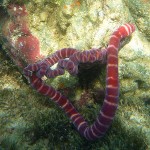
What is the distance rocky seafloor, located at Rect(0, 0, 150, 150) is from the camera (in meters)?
5.96

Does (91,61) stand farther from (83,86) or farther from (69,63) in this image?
(83,86)

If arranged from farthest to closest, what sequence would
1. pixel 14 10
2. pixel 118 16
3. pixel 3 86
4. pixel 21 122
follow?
1. pixel 3 86
2. pixel 21 122
3. pixel 14 10
4. pixel 118 16

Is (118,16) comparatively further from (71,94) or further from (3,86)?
(3,86)

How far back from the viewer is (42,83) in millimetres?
5871

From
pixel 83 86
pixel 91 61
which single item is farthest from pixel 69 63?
pixel 83 86

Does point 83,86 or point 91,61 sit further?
point 83,86

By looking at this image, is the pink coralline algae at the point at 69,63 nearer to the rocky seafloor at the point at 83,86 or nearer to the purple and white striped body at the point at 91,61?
the purple and white striped body at the point at 91,61

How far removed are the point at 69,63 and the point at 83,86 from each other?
5.21 feet

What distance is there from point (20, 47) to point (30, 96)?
5.30 ft

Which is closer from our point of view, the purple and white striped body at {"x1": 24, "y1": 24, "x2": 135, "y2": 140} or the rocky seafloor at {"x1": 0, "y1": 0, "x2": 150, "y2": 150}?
the purple and white striped body at {"x1": 24, "y1": 24, "x2": 135, "y2": 140}

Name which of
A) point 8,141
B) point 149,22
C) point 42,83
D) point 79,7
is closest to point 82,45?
point 79,7

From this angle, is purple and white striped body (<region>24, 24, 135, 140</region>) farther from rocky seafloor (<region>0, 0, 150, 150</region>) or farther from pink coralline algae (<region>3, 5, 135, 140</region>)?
rocky seafloor (<region>0, 0, 150, 150</region>)

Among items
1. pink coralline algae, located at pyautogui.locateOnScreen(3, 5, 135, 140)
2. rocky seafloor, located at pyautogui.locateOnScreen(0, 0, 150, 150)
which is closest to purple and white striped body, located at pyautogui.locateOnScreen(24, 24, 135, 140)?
pink coralline algae, located at pyautogui.locateOnScreen(3, 5, 135, 140)

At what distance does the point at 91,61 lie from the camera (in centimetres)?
541
